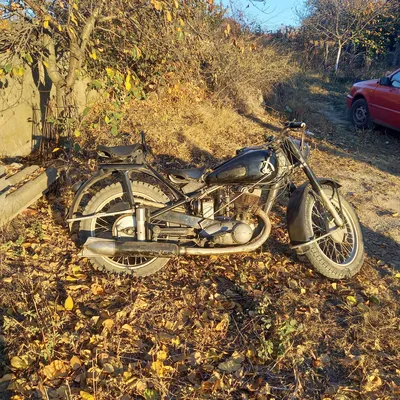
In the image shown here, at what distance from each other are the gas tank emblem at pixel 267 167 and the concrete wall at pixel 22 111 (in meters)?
3.70

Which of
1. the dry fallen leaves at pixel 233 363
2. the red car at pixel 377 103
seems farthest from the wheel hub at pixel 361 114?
the dry fallen leaves at pixel 233 363

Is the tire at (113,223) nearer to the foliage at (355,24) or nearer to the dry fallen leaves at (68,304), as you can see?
the dry fallen leaves at (68,304)

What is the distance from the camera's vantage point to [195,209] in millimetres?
3383

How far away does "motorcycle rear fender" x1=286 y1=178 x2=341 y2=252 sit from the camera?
3434 millimetres

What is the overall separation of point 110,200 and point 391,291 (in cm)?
277

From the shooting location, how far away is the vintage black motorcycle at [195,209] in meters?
3.20

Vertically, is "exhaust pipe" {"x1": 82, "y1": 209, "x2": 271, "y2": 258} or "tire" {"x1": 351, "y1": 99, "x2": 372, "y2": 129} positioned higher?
"tire" {"x1": 351, "y1": 99, "x2": 372, "y2": 129}

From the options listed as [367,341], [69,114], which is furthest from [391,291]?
[69,114]

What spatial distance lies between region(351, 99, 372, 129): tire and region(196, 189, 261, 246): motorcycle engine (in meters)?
6.57

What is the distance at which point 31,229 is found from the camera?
3781mm

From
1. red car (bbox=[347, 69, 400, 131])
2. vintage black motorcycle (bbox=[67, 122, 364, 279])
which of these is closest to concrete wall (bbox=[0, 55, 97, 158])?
vintage black motorcycle (bbox=[67, 122, 364, 279])

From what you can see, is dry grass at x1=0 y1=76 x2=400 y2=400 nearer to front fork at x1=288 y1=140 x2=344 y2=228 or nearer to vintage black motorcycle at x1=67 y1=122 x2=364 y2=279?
vintage black motorcycle at x1=67 y1=122 x2=364 y2=279

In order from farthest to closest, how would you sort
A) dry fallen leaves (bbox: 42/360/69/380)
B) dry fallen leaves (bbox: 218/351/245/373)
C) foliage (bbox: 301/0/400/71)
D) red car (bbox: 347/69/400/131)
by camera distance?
foliage (bbox: 301/0/400/71) < red car (bbox: 347/69/400/131) < dry fallen leaves (bbox: 218/351/245/373) < dry fallen leaves (bbox: 42/360/69/380)

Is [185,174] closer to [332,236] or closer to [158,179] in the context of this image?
[158,179]
